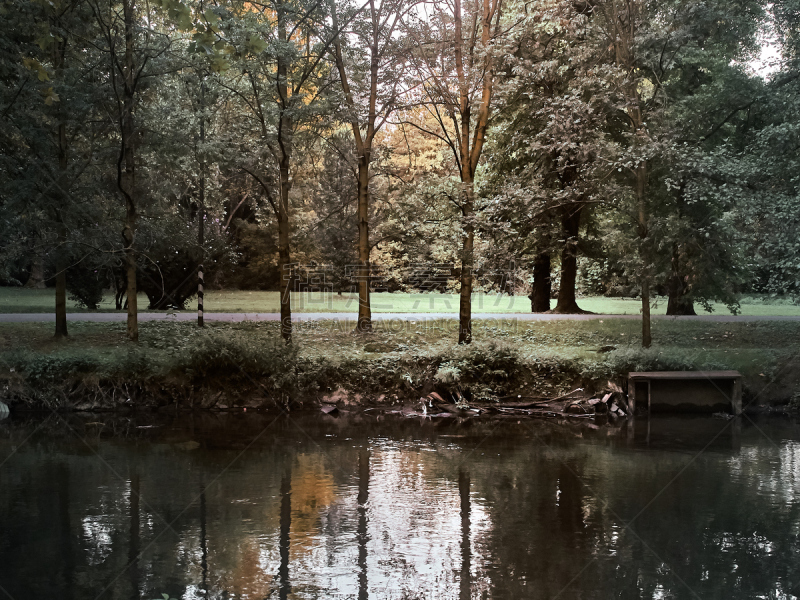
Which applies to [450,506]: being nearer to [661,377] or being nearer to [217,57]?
[217,57]

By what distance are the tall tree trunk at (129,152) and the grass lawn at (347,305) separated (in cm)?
888

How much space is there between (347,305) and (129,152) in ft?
49.1

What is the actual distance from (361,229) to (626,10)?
25.7ft

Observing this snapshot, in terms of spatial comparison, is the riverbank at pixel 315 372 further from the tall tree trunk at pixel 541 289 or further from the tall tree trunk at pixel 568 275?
the tall tree trunk at pixel 541 289

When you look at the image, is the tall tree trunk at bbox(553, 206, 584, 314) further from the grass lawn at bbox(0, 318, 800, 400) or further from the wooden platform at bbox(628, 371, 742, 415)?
the wooden platform at bbox(628, 371, 742, 415)

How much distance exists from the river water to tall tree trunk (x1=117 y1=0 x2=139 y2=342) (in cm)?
392

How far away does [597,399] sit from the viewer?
15.3 m

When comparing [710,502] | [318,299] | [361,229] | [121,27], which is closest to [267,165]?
[361,229]

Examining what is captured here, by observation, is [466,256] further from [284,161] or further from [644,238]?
[284,161]

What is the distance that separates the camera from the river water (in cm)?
676

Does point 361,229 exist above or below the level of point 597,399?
above

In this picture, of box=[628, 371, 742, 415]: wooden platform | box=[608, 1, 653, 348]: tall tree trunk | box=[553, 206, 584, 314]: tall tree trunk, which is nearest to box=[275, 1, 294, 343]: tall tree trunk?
box=[608, 1, 653, 348]: tall tree trunk

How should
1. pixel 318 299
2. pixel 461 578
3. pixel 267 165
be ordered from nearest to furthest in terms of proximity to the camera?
pixel 461 578, pixel 267 165, pixel 318 299

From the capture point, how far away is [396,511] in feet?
28.7
